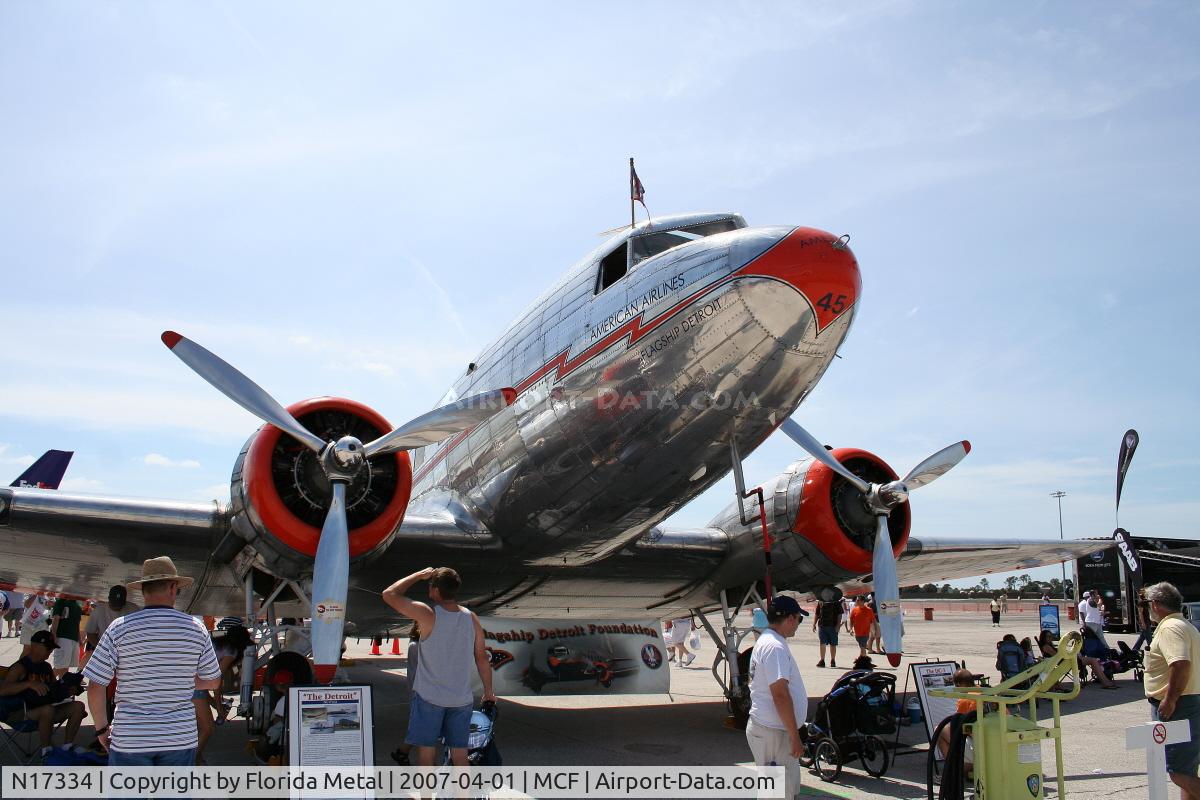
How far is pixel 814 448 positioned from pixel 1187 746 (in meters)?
4.80

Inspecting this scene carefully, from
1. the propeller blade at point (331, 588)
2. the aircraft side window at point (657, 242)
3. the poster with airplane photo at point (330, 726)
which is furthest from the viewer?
the aircraft side window at point (657, 242)

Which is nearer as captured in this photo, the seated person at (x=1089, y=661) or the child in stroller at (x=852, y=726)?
the child in stroller at (x=852, y=726)

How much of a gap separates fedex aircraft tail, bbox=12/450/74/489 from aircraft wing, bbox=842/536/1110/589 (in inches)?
921

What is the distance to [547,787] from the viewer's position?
6469mm

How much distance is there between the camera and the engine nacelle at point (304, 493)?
24.5 feet

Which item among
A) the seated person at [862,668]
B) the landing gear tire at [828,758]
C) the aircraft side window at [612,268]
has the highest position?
the aircraft side window at [612,268]

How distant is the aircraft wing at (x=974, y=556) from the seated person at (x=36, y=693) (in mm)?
9175

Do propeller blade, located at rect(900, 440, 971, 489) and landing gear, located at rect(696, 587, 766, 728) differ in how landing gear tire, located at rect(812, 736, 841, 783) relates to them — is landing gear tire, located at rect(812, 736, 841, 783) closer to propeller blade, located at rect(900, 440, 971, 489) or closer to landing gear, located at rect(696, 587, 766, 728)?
landing gear, located at rect(696, 587, 766, 728)

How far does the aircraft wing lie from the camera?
1251cm

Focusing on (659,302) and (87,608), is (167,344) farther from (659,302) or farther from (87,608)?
(87,608)

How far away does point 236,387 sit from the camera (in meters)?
7.64

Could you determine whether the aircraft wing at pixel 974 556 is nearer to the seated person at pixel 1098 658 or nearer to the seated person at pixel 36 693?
the seated person at pixel 1098 658

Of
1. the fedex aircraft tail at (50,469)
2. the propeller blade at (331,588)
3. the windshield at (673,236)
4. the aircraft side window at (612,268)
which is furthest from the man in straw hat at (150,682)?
the fedex aircraft tail at (50,469)

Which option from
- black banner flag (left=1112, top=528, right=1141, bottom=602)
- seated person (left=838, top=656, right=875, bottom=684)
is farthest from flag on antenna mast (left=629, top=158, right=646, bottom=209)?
black banner flag (left=1112, top=528, right=1141, bottom=602)
